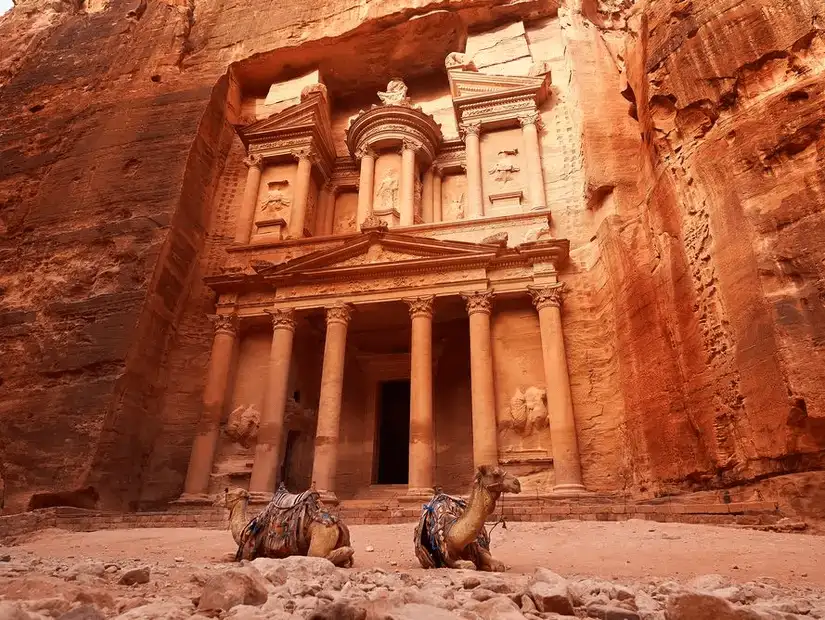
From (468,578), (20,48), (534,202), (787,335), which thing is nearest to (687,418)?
(787,335)

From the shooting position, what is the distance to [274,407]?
1246 cm

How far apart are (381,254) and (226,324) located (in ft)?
14.2

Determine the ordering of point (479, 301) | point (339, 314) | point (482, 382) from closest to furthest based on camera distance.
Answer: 1. point (482, 382)
2. point (479, 301)
3. point (339, 314)

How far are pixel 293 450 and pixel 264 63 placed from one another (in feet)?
44.8

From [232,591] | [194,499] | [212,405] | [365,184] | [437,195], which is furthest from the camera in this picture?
[437,195]

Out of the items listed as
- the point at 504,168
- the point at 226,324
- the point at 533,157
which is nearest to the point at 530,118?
the point at 533,157

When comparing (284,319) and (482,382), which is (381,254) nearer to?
(284,319)

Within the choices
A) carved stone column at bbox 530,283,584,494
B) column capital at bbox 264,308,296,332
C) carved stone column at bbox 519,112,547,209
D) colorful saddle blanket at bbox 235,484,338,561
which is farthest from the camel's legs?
carved stone column at bbox 519,112,547,209

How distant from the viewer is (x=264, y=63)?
63.5 feet

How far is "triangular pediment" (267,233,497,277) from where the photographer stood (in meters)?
13.0

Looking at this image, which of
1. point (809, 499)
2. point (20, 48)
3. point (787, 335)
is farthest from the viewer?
point (20, 48)

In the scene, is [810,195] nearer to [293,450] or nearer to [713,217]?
[713,217]

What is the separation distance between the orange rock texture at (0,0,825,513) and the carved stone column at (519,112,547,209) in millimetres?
531

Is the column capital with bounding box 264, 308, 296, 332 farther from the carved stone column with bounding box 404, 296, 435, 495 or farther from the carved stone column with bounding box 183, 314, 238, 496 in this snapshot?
the carved stone column with bounding box 404, 296, 435, 495
